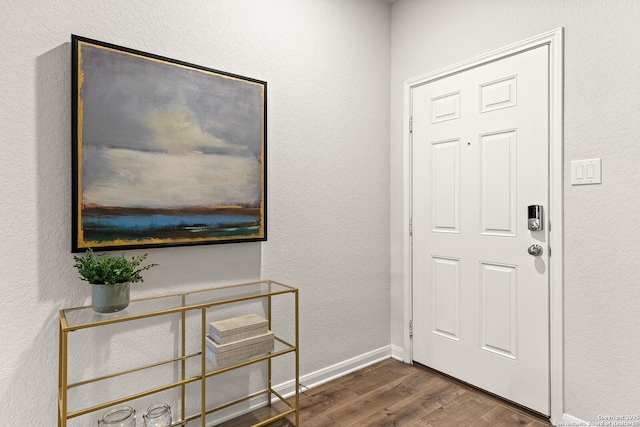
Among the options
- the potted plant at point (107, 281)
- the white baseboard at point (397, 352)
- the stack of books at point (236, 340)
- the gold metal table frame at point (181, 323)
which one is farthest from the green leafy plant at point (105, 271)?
the white baseboard at point (397, 352)

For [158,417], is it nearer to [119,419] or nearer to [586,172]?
[119,419]

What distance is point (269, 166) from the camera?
6.72 feet

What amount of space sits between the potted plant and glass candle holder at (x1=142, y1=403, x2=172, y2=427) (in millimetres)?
527

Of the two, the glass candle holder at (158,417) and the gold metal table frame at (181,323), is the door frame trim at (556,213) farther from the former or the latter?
the glass candle holder at (158,417)

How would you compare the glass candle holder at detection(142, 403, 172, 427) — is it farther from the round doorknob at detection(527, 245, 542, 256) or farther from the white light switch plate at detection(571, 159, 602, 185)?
the white light switch plate at detection(571, 159, 602, 185)

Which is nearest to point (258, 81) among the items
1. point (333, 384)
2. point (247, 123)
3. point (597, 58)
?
point (247, 123)

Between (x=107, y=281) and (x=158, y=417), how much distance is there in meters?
0.66

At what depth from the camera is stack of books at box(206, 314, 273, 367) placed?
1652mm

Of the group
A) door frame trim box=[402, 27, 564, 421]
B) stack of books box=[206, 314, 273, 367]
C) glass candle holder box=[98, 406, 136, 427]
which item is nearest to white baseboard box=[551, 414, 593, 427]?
door frame trim box=[402, 27, 564, 421]

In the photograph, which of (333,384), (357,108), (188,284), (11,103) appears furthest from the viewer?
(357,108)

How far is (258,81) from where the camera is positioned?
1.96 metres

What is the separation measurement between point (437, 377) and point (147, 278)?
6.05 ft

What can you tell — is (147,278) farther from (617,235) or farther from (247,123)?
(617,235)

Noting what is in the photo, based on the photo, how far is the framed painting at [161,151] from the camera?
1496mm
